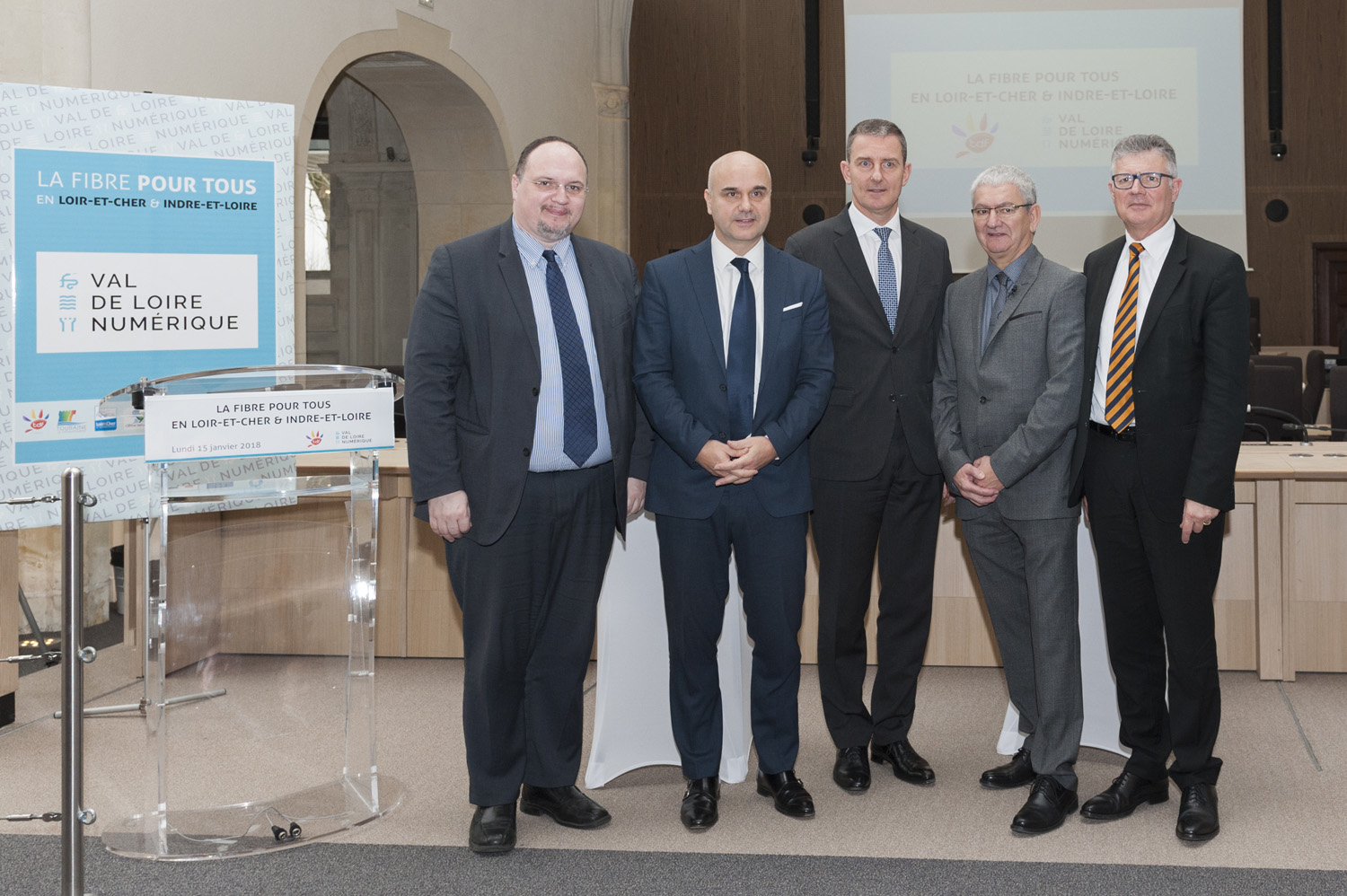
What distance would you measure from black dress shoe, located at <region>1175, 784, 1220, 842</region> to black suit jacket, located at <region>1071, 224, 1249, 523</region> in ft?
2.36

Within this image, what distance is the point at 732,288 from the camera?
300 centimetres

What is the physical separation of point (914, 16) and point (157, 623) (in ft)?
28.4

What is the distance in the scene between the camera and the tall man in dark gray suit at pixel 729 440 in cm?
293

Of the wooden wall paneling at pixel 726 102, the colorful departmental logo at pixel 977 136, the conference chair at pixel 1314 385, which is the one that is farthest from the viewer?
the wooden wall paneling at pixel 726 102

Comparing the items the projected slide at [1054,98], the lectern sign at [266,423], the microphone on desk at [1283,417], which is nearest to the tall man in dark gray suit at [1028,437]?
the lectern sign at [266,423]

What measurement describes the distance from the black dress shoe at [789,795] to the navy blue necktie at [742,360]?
938 millimetres

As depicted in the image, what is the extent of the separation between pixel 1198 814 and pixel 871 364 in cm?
141

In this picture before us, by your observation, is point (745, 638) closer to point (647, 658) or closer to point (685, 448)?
point (647, 658)

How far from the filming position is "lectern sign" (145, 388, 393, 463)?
2.63 meters

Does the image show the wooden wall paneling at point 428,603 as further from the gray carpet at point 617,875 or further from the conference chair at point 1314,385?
the conference chair at point 1314,385

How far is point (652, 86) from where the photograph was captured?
1166 cm

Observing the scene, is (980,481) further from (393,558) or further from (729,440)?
(393,558)

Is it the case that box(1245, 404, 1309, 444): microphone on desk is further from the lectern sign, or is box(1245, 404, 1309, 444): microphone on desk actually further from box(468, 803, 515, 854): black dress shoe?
the lectern sign

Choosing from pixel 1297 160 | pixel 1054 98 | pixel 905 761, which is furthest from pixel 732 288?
pixel 1297 160
